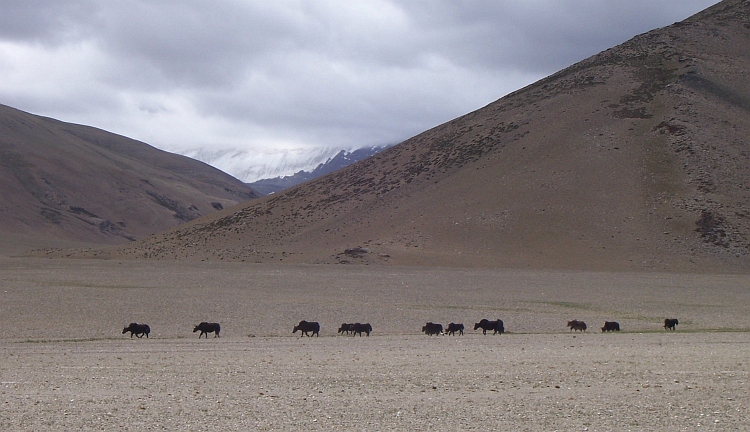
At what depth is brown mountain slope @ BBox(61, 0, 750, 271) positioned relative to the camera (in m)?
61.2

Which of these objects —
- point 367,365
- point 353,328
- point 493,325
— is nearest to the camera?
point 367,365

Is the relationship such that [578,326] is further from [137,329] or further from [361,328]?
[137,329]

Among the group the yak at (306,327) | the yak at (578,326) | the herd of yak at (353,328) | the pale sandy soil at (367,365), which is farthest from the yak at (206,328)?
the yak at (578,326)

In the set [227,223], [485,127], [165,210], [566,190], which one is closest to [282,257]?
[227,223]

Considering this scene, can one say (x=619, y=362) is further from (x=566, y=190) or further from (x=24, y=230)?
(x=24, y=230)

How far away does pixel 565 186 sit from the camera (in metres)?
70.7

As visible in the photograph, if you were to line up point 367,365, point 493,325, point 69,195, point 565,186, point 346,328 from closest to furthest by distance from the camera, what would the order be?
point 367,365
point 346,328
point 493,325
point 565,186
point 69,195

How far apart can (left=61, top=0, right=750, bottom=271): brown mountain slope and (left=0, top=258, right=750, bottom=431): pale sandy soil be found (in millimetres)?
27009

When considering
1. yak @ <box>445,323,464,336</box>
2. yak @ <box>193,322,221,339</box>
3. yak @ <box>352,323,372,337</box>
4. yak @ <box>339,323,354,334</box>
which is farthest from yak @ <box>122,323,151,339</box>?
yak @ <box>445,323,464,336</box>

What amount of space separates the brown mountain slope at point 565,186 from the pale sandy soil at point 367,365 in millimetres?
27009

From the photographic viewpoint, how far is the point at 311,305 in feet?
97.0

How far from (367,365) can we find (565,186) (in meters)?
59.4

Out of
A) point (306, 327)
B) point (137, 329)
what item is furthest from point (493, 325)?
point (137, 329)

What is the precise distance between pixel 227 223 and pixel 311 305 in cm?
5946
